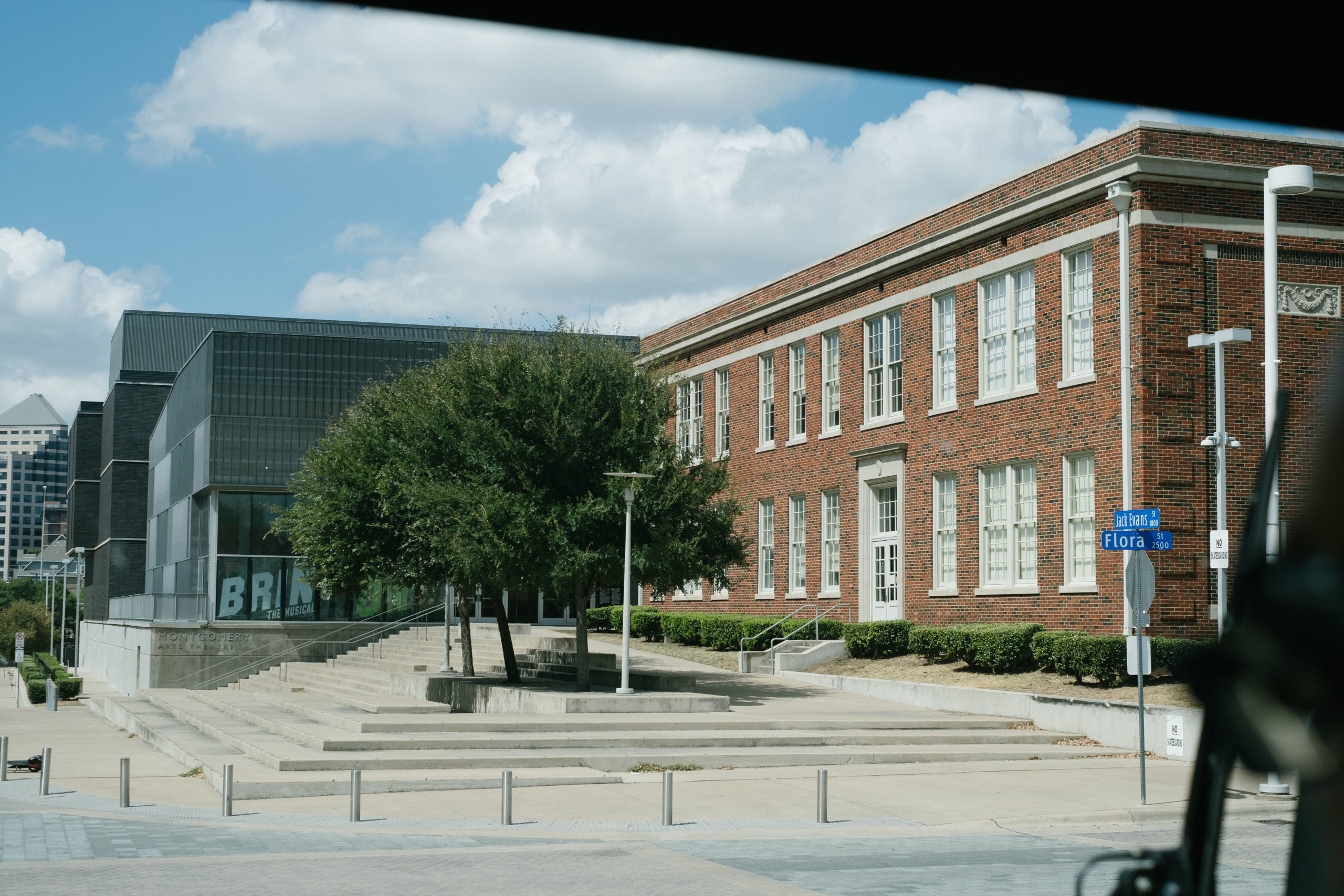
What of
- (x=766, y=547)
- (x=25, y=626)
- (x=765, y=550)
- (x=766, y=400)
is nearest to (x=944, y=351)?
(x=766, y=400)

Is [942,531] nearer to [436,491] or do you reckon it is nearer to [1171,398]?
[1171,398]

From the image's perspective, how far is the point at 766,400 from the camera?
44.4 metres

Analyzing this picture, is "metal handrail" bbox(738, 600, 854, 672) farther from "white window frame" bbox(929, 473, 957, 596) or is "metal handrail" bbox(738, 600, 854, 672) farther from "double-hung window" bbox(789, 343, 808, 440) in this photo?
"double-hung window" bbox(789, 343, 808, 440)

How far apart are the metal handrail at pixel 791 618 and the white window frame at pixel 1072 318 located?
1031 centimetres

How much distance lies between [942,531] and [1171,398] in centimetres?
797

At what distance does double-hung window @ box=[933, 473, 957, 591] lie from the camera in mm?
35031

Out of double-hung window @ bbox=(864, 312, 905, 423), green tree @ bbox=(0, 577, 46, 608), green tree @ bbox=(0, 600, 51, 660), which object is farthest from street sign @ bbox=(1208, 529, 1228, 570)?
green tree @ bbox=(0, 577, 46, 608)

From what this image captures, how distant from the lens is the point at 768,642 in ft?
129

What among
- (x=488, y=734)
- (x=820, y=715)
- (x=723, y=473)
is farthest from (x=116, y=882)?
(x=723, y=473)

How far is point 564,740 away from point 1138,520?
33.3 ft

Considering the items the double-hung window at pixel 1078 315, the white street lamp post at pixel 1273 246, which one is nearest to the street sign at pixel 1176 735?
the white street lamp post at pixel 1273 246

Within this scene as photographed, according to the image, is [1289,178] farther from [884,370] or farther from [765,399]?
[765,399]

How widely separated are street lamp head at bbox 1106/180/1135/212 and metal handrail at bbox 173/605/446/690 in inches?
1179

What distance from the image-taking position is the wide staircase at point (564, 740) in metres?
Answer: 21.3
